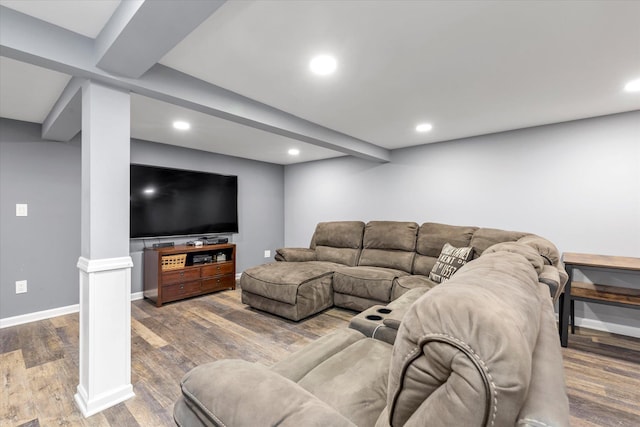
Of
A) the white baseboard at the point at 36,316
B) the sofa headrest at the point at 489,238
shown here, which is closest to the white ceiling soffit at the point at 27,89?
the white baseboard at the point at 36,316

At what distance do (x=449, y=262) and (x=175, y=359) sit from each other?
2.74m

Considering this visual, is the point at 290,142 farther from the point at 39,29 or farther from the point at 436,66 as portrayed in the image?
the point at 39,29

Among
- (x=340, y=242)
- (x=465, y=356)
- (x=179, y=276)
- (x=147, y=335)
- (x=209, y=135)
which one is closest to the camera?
(x=465, y=356)

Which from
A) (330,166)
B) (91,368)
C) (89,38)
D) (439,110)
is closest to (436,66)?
(439,110)

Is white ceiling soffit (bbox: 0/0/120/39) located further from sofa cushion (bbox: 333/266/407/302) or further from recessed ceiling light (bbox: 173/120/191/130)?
sofa cushion (bbox: 333/266/407/302)

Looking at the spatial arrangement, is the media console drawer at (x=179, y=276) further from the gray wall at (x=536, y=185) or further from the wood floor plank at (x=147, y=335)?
the gray wall at (x=536, y=185)

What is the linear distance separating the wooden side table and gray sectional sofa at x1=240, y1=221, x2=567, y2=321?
0.46 meters

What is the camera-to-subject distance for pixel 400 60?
1873 mm

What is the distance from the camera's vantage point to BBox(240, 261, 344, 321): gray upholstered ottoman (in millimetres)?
3084

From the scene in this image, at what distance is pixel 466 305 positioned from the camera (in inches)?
22.4

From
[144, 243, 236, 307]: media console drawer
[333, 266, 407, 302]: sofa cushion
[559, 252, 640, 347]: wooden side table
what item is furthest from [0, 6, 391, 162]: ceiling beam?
[559, 252, 640, 347]: wooden side table

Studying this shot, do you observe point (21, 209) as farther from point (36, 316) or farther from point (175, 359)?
point (175, 359)

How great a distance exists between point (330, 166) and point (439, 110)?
2627 millimetres

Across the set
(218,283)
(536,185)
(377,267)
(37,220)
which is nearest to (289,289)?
(377,267)
